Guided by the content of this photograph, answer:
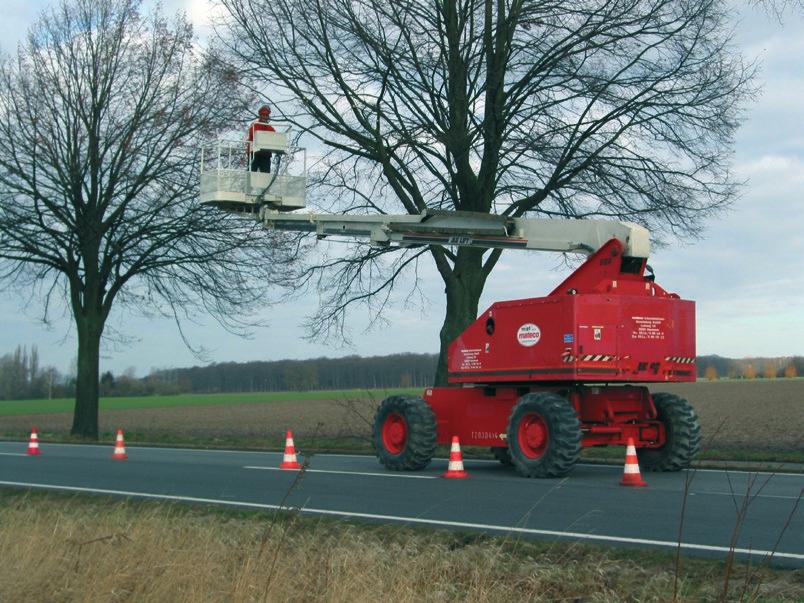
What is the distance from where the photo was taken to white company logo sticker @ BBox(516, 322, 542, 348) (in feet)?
50.8

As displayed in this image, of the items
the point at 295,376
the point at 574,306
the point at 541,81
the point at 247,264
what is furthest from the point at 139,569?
the point at 295,376

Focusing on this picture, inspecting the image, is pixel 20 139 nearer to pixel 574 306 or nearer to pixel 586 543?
pixel 574 306

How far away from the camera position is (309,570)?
719cm

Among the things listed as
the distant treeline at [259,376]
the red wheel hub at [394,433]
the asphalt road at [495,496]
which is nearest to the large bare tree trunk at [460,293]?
the asphalt road at [495,496]

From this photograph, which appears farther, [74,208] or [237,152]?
[74,208]

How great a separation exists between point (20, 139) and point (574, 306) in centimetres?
2002

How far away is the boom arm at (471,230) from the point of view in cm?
1571

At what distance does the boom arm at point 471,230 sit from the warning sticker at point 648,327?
98 centimetres

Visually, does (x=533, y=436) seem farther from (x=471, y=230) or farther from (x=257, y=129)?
(x=257, y=129)

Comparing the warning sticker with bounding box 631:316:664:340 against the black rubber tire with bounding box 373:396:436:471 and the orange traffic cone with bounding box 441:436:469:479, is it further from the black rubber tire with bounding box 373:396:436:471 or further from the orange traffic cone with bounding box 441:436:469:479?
the black rubber tire with bounding box 373:396:436:471

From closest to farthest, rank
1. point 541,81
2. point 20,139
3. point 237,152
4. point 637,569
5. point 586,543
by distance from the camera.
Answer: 1. point 637,569
2. point 586,543
3. point 237,152
4. point 541,81
5. point 20,139

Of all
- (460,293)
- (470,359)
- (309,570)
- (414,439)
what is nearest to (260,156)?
(470,359)

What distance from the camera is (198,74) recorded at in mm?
29906

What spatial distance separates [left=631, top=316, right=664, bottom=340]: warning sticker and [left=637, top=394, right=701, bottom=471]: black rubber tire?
1.28 meters
